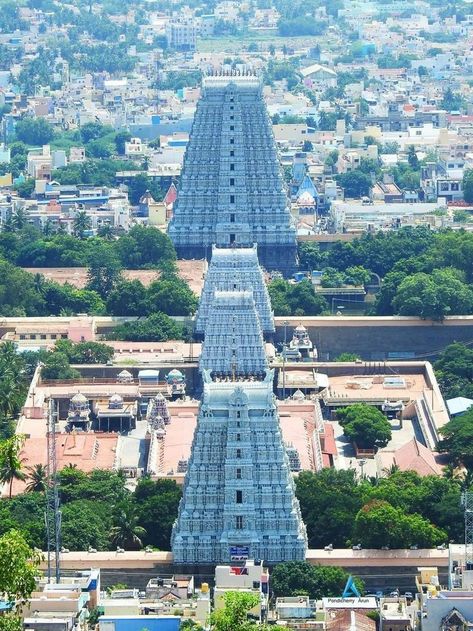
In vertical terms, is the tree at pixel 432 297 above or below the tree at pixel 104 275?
below

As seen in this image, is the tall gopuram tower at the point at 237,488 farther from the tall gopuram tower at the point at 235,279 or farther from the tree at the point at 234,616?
the tall gopuram tower at the point at 235,279

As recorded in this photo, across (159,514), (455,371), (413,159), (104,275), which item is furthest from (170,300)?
(413,159)

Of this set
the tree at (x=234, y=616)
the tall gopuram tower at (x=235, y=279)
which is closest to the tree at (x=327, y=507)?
the tree at (x=234, y=616)

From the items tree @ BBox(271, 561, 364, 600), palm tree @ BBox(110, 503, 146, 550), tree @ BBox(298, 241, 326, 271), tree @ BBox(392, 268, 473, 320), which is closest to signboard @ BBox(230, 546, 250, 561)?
tree @ BBox(271, 561, 364, 600)

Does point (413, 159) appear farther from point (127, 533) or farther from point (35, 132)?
point (127, 533)

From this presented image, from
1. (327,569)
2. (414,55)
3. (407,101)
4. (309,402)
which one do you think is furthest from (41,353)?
(414,55)

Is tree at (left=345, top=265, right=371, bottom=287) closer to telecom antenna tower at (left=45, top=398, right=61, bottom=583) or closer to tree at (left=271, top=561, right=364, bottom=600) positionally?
telecom antenna tower at (left=45, top=398, right=61, bottom=583)

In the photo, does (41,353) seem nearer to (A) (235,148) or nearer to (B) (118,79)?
(A) (235,148)
